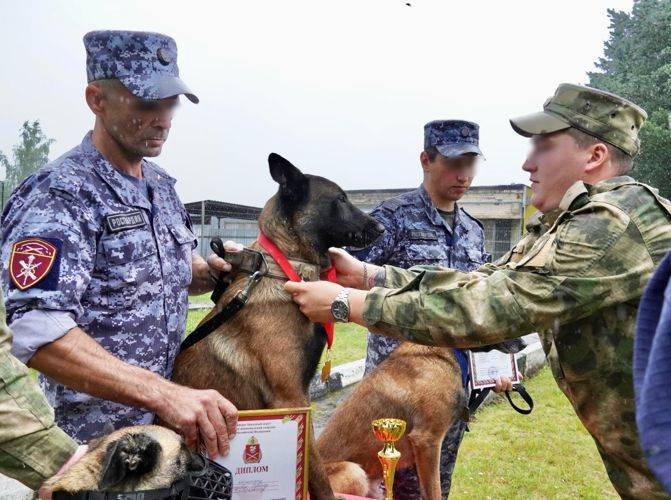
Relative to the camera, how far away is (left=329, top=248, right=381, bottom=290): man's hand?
290cm

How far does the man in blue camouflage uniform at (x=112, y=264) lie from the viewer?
181 centimetres

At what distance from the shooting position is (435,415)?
11.8ft

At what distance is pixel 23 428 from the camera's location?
1415mm

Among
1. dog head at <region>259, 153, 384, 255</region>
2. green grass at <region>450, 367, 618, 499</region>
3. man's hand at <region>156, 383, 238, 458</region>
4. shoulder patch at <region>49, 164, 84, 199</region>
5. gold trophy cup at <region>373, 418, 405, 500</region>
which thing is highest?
shoulder patch at <region>49, 164, 84, 199</region>

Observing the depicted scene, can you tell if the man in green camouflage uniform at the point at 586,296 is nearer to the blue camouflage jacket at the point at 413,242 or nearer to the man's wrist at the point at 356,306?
the man's wrist at the point at 356,306

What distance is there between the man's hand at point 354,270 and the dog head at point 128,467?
155 cm

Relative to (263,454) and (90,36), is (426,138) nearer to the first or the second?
(90,36)

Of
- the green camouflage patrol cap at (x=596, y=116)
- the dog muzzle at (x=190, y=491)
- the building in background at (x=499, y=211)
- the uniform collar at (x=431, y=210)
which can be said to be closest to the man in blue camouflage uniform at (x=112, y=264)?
the dog muzzle at (x=190, y=491)

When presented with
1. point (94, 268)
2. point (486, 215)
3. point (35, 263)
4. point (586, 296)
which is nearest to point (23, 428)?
point (35, 263)

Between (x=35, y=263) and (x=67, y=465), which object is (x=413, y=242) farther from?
(x=67, y=465)

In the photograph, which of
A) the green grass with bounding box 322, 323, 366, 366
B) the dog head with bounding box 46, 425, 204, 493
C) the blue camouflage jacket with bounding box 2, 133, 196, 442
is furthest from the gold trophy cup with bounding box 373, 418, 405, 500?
the green grass with bounding box 322, 323, 366, 366

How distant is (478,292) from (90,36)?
6.14 feet

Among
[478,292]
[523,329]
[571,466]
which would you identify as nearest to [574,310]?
[523,329]

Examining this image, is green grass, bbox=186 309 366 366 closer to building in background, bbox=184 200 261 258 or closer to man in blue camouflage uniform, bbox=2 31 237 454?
building in background, bbox=184 200 261 258
